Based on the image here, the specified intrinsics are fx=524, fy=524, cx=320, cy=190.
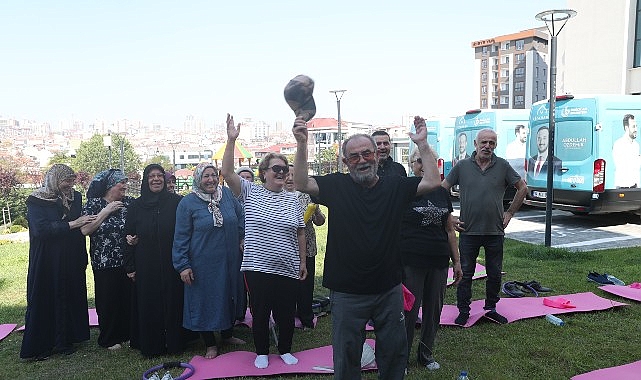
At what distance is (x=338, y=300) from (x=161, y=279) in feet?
6.86

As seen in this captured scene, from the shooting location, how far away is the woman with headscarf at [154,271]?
4.45m

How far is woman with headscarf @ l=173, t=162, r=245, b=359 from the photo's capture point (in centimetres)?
431

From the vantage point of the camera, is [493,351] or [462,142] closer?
[493,351]

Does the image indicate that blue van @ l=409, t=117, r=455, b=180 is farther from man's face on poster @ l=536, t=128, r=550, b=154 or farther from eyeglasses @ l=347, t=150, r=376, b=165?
eyeglasses @ l=347, t=150, r=376, b=165

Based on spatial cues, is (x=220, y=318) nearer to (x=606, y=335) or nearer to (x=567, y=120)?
(x=606, y=335)

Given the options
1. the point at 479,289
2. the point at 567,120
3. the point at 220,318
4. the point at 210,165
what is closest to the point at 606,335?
the point at 479,289

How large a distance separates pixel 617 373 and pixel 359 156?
8.52ft

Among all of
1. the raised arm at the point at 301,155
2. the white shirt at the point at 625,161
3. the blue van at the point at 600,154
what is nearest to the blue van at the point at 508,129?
the blue van at the point at 600,154

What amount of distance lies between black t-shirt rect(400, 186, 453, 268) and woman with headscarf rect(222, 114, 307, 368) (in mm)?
925

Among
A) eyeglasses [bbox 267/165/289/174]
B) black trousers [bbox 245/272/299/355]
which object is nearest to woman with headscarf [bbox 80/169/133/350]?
black trousers [bbox 245/272/299/355]

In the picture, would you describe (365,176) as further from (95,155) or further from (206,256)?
(95,155)

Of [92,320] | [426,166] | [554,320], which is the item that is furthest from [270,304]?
[554,320]

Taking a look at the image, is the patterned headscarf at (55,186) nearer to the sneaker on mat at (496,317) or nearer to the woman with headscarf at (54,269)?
the woman with headscarf at (54,269)

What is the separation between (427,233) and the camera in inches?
148
